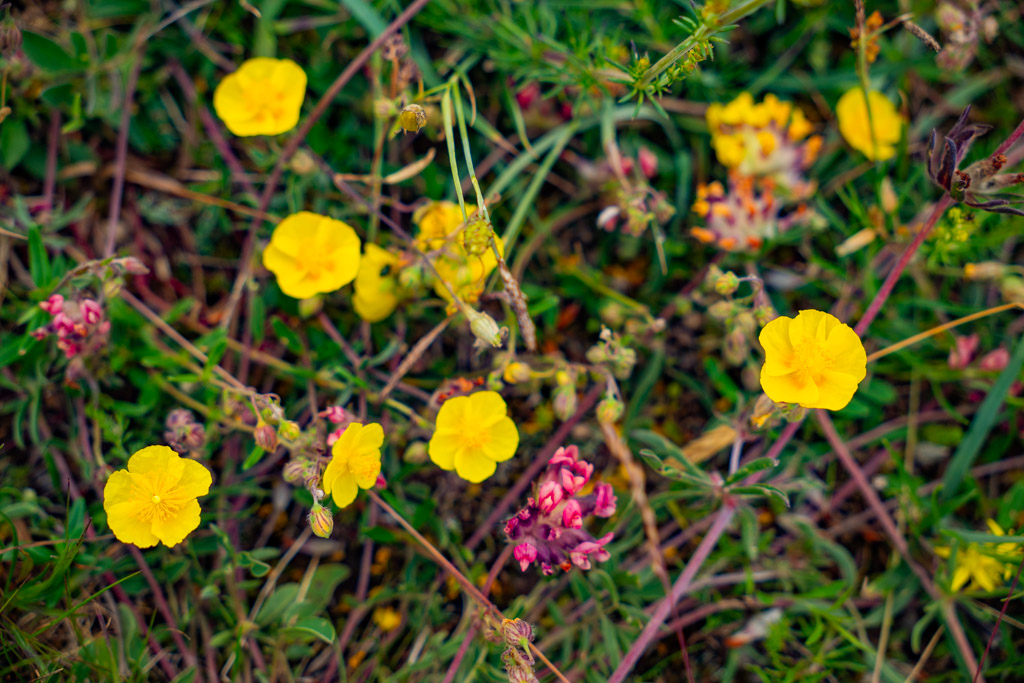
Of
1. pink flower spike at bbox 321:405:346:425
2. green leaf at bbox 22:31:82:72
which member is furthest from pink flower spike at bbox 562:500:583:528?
green leaf at bbox 22:31:82:72

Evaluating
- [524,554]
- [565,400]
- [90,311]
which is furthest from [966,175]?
[90,311]

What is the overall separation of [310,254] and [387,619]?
60.1 inches

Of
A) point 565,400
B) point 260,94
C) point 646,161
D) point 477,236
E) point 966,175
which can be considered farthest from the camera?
point 646,161

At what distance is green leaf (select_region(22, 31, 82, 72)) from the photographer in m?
2.72

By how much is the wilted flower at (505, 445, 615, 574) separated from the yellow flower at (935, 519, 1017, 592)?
153 centimetres

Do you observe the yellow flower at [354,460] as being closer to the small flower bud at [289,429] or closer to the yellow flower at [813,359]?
the small flower bud at [289,429]

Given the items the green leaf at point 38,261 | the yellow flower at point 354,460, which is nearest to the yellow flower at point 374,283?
the yellow flower at point 354,460

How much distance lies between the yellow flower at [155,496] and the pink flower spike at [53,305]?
621 mm

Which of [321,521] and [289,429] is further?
[289,429]

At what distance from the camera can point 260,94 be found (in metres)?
2.68

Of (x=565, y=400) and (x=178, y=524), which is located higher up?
(x=565, y=400)

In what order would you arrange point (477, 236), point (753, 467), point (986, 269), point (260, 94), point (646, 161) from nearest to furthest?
point (477, 236), point (753, 467), point (260, 94), point (986, 269), point (646, 161)

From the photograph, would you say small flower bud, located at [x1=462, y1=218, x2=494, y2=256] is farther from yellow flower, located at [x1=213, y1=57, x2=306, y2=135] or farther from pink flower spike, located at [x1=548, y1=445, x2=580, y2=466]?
yellow flower, located at [x1=213, y1=57, x2=306, y2=135]

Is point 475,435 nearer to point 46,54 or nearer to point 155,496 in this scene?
point 155,496
